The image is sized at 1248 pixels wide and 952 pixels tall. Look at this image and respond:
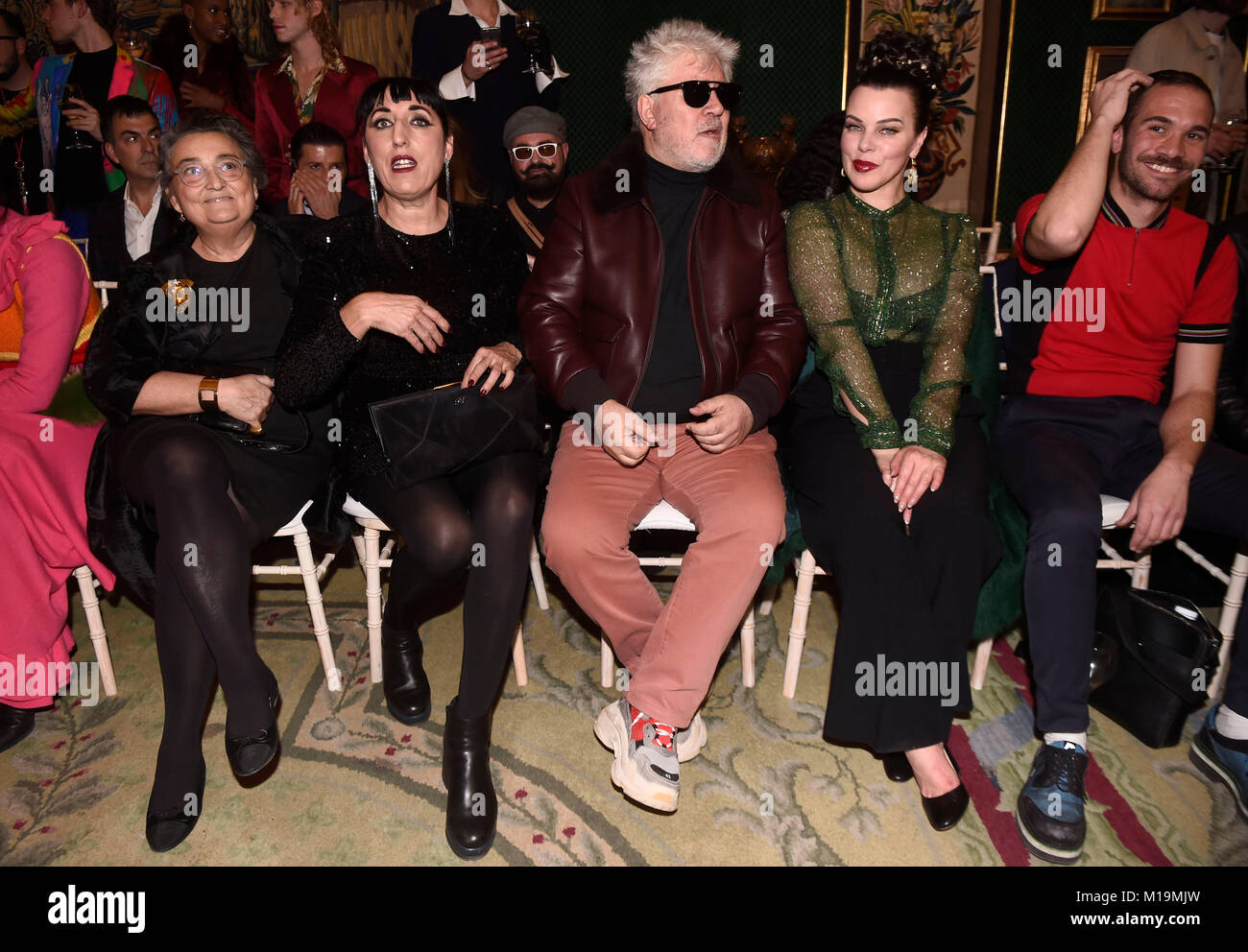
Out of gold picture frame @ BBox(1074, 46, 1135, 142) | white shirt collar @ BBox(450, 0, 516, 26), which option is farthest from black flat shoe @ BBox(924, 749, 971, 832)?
gold picture frame @ BBox(1074, 46, 1135, 142)

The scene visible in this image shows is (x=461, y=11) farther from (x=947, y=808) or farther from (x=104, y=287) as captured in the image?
(x=947, y=808)

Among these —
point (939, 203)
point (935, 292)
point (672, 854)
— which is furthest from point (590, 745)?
point (939, 203)

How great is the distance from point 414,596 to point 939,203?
4641 mm

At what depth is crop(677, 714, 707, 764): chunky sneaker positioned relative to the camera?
219 centimetres

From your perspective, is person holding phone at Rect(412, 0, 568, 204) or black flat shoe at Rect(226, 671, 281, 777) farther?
person holding phone at Rect(412, 0, 568, 204)

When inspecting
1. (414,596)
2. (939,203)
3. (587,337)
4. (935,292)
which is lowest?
(414,596)

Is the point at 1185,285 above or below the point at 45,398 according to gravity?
above

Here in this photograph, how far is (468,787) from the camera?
6.45 feet

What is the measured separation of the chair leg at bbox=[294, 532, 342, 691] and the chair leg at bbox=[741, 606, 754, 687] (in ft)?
3.97

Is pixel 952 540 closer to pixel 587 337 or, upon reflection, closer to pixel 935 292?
pixel 935 292

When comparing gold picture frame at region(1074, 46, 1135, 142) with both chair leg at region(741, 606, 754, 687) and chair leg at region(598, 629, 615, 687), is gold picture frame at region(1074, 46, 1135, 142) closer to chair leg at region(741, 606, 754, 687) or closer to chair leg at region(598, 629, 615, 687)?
chair leg at region(741, 606, 754, 687)

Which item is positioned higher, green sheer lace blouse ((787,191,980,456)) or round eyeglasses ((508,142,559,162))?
round eyeglasses ((508,142,559,162))

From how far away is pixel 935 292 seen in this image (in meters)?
2.21

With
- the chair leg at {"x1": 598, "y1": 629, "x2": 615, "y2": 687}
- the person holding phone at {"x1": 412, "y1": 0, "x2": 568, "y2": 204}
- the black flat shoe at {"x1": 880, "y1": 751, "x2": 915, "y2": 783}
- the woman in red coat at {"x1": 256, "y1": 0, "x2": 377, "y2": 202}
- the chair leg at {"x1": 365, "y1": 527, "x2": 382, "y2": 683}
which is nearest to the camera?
the black flat shoe at {"x1": 880, "y1": 751, "x2": 915, "y2": 783}
